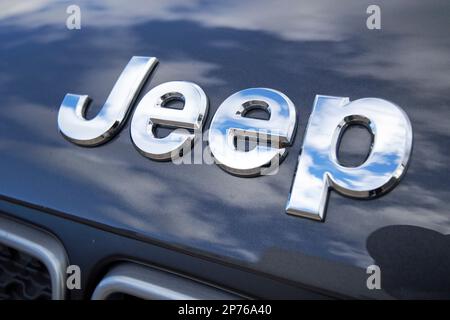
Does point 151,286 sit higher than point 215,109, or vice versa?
point 215,109

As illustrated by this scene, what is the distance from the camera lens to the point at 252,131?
93cm

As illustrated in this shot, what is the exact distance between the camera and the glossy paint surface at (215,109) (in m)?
0.79

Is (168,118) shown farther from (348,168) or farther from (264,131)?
(348,168)

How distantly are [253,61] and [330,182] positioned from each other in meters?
0.34

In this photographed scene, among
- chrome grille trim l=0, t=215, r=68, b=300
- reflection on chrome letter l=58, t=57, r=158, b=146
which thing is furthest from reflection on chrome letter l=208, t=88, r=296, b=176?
chrome grille trim l=0, t=215, r=68, b=300

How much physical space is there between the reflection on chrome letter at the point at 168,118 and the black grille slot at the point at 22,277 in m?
0.35

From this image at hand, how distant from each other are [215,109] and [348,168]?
1.00 feet

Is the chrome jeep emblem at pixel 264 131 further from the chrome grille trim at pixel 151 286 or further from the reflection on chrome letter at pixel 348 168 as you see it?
the chrome grille trim at pixel 151 286

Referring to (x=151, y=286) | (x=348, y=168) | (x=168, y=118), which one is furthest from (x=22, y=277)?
(x=348, y=168)

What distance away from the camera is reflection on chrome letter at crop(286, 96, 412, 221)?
81cm

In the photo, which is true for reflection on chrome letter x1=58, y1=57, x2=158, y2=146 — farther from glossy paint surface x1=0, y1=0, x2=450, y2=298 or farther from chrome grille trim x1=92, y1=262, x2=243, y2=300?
chrome grille trim x1=92, y1=262, x2=243, y2=300

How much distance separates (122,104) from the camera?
1045mm

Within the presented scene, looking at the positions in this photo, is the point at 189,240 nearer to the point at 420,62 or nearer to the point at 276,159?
the point at 276,159
